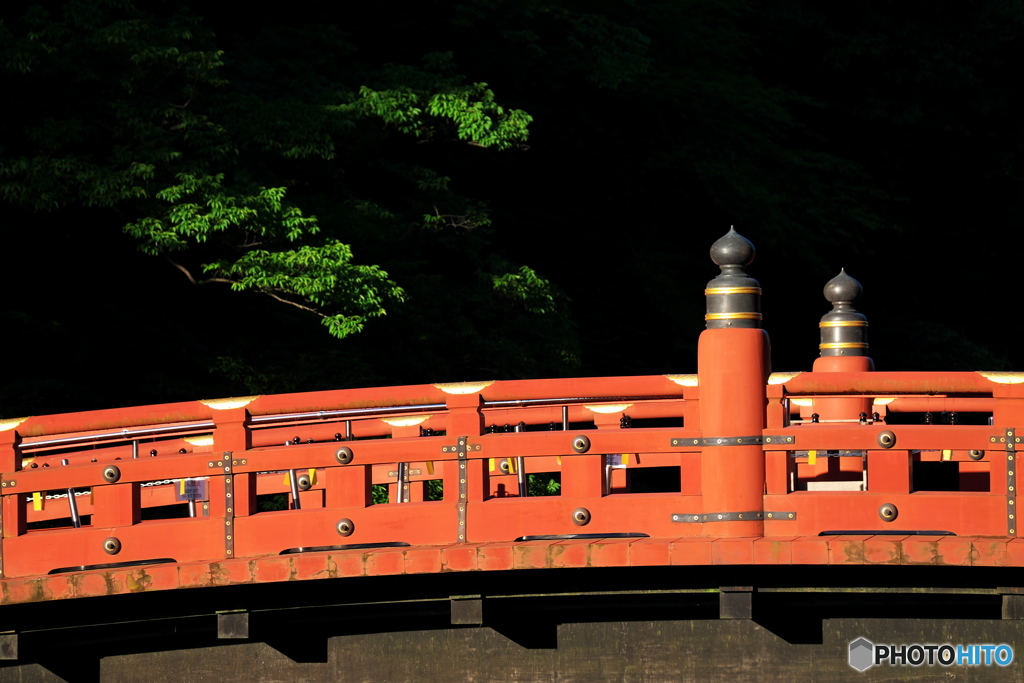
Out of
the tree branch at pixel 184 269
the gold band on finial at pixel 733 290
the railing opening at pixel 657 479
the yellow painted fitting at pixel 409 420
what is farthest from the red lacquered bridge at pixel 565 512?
the railing opening at pixel 657 479

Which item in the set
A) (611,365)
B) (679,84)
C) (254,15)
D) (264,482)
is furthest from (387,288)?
(679,84)

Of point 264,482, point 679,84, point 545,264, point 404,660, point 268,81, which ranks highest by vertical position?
point 679,84

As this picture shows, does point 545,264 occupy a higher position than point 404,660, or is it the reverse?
point 545,264

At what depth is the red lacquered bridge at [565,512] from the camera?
8.16m

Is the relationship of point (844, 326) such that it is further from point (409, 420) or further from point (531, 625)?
point (531, 625)

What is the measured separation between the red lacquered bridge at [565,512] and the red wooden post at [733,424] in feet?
0.04

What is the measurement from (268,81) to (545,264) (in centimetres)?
722

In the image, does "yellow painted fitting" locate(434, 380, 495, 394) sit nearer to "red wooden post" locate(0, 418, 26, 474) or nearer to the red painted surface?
the red painted surface

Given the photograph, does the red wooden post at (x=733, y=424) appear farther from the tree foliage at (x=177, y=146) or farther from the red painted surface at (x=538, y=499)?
the tree foliage at (x=177, y=146)

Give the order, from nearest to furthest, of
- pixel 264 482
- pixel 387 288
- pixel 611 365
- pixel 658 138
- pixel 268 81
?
pixel 264 482 < pixel 387 288 < pixel 268 81 < pixel 611 365 < pixel 658 138

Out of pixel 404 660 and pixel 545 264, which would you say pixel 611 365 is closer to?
pixel 545 264

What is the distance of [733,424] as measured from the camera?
8.28m

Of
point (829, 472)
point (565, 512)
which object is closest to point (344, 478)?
point (565, 512)

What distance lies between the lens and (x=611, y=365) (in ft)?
80.8
